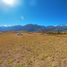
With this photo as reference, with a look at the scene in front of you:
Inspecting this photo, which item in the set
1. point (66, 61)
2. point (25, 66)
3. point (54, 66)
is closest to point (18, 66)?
point (25, 66)

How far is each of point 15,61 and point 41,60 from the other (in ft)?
9.55

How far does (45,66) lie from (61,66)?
1535 millimetres

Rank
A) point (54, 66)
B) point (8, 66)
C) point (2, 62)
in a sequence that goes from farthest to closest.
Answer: point (2, 62) → point (8, 66) → point (54, 66)

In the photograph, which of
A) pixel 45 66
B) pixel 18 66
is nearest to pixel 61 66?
pixel 45 66

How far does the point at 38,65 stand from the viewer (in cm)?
1330

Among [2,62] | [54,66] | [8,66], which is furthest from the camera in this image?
[2,62]

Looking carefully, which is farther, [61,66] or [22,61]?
[22,61]

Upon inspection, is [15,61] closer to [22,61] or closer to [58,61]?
[22,61]

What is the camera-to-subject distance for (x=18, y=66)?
43.5 feet

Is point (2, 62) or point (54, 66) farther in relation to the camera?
point (2, 62)

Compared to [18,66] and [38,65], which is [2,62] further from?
[38,65]

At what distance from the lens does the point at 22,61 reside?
14.7 metres

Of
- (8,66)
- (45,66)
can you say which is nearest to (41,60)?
(45,66)

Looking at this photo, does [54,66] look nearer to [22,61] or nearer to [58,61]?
[58,61]
